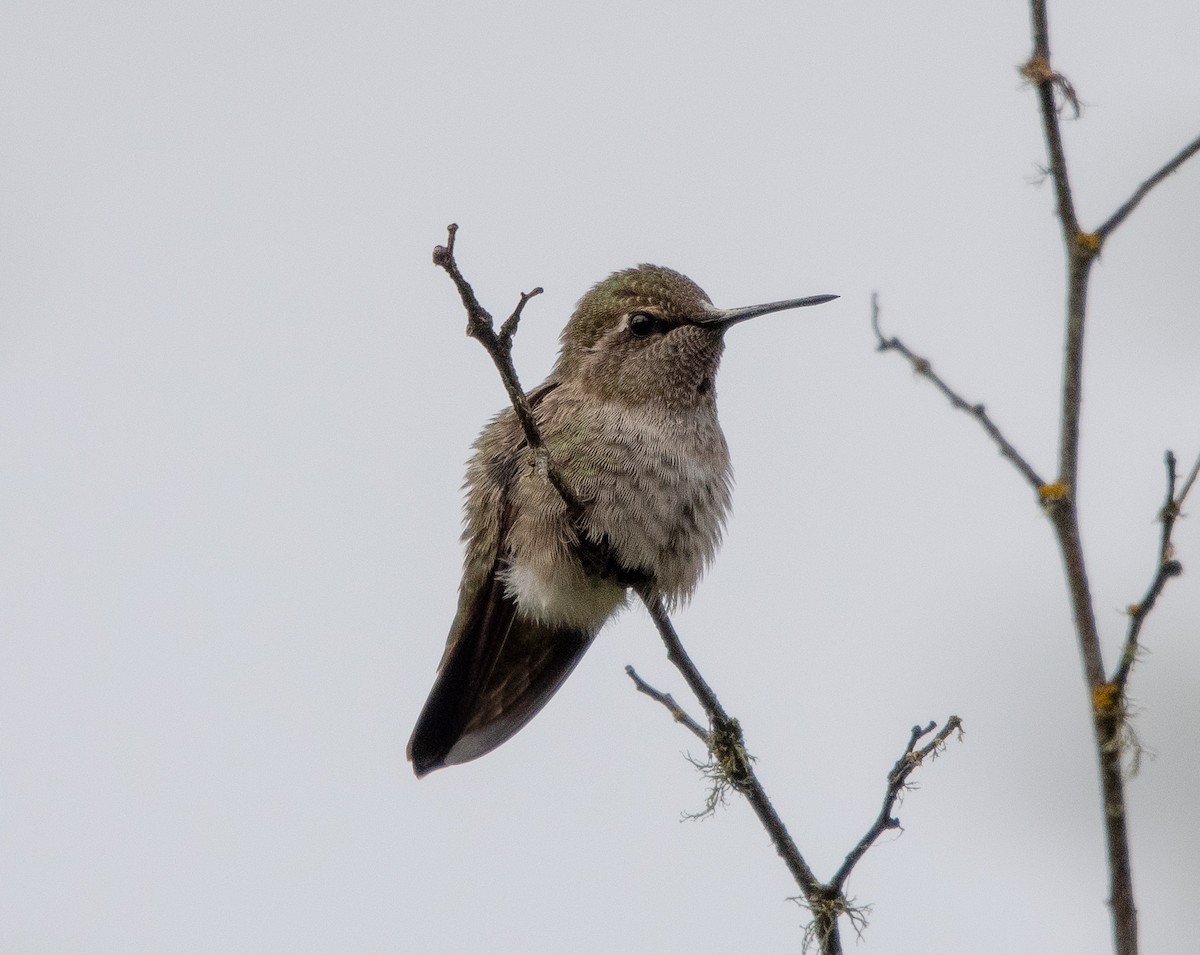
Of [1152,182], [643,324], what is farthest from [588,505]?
[1152,182]

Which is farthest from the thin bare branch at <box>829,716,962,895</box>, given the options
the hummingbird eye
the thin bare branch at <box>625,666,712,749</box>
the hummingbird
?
the hummingbird eye

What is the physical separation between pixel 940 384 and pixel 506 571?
11.2 feet

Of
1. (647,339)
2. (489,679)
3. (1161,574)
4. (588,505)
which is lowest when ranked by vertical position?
(1161,574)

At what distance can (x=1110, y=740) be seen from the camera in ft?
7.06

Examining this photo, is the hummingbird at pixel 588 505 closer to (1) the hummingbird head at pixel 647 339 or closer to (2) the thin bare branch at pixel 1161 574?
(1) the hummingbird head at pixel 647 339

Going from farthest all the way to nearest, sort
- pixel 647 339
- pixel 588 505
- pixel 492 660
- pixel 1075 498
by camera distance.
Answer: pixel 647 339
pixel 492 660
pixel 588 505
pixel 1075 498

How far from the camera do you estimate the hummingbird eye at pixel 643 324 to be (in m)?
6.44

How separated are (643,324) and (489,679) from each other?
1.78 metres

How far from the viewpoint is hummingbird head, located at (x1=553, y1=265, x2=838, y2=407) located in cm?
617

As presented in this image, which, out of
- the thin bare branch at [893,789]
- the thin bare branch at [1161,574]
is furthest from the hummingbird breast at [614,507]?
the thin bare branch at [1161,574]

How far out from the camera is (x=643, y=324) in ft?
21.2

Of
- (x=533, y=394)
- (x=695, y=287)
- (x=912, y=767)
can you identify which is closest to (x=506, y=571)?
(x=533, y=394)

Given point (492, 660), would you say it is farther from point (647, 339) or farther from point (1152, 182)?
point (1152, 182)

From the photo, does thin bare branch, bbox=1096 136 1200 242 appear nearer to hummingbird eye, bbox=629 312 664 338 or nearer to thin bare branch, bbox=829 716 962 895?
thin bare branch, bbox=829 716 962 895
